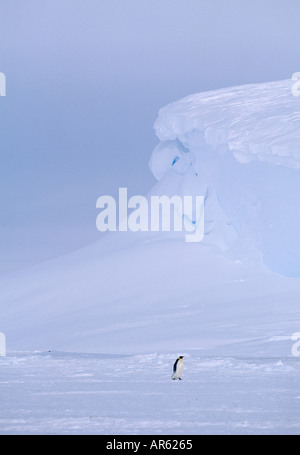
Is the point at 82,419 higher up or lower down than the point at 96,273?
lower down

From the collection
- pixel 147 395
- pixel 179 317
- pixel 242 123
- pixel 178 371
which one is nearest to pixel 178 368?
pixel 178 371

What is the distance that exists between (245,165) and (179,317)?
11.1 feet

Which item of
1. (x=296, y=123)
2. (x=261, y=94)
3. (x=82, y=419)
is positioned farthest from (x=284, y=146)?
(x=82, y=419)

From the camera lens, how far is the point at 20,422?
5.86m

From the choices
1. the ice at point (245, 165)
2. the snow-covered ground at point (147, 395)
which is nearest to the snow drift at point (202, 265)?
the ice at point (245, 165)

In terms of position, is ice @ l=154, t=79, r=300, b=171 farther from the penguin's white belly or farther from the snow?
the penguin's white belly

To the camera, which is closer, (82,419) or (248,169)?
(82,419)

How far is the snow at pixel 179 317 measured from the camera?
6301mm

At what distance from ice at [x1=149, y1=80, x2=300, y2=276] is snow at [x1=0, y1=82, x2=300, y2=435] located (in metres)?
0.03

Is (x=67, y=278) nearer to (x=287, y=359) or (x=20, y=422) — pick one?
(x=287, y=359)

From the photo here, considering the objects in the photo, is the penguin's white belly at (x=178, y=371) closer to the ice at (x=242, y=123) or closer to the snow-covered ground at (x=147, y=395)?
the snow-covered ground at (x=147, y=395)

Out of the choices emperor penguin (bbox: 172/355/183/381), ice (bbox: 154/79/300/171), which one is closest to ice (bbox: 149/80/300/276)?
ice (bbox: 154/79/300/171)

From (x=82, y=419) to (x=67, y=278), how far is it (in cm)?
855

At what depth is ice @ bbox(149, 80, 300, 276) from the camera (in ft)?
41.5
